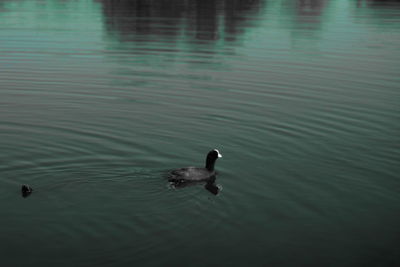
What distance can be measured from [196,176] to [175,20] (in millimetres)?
49790

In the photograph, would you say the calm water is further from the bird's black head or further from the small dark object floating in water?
the bird's black head

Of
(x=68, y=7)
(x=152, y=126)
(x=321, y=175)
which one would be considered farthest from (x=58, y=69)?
(x=68, y=7)

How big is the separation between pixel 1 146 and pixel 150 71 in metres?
14.9

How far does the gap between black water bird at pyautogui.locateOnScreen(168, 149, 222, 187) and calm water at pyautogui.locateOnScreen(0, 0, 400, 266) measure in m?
0.39

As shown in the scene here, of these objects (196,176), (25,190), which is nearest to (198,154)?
(196,176)

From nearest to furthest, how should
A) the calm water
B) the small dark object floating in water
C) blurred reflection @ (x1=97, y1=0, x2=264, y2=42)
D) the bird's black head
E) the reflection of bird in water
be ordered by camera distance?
the calm water
the small dark object floating in water
the reflection of bird in water
the bird's black head
blurred reflection @ (x1=97, y1=0, x2=264, y2=42)

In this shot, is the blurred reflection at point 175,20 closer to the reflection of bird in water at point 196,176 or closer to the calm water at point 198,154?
the calm water at point 198,154

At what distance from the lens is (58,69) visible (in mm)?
31938

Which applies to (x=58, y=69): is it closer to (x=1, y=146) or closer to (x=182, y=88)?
(x=182, y=88)

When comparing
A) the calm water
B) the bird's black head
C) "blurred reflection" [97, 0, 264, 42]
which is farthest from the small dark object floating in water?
"blurred reflection" [97, 0, 264, 42]

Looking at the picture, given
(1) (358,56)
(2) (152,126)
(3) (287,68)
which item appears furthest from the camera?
(1) (358,56)

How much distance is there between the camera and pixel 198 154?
1873 cm

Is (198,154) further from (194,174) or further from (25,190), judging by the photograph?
(25,190)

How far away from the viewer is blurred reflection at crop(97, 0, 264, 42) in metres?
50.2
